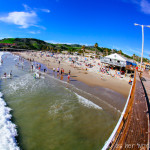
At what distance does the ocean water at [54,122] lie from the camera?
7.31 metres

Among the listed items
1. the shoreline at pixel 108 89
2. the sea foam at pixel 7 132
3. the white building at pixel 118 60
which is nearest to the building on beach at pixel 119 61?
the white building at pixel 118 60

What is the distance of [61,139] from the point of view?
25.2 feet

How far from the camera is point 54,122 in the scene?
9.38 m

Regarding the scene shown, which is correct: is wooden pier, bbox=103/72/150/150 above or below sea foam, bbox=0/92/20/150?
above

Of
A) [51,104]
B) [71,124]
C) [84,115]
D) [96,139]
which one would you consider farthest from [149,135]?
[51,104]

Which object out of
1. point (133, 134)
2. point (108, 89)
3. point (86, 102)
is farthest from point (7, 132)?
point (108, 89)

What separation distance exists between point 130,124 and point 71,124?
6.82 metres

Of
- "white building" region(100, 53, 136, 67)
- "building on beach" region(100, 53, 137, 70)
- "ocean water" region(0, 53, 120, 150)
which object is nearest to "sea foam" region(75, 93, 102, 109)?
"ocean water" region(0, 53, 120, 150)

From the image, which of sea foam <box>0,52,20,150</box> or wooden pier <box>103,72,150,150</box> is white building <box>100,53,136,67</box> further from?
sea foam <box>0,52,20,150</box>

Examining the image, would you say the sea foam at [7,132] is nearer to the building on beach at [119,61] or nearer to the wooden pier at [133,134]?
the wooden pier at [133,134]

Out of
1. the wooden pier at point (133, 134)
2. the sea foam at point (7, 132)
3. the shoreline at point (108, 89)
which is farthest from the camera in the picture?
the shoreline at point (108, 89)

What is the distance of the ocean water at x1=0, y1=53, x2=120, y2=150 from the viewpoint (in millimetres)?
7312

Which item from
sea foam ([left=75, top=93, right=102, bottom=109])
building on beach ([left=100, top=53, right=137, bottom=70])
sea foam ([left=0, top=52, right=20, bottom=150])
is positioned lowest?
sea foam ([left=0, top=52, right=20, bottom=150])

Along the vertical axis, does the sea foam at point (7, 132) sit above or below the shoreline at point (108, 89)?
below
